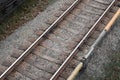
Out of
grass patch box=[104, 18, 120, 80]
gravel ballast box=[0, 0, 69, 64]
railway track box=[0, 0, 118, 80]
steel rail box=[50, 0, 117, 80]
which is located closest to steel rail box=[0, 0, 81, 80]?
railway track box=[0, 0, 118, 80]

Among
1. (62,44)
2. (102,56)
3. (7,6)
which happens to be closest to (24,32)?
(7,6)

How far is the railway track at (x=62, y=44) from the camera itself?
39.4ft

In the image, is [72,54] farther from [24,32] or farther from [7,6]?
[7,6]

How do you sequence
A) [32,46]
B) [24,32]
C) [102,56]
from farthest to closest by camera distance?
1. [24,32]
2. [102,56]
3. [32,46]

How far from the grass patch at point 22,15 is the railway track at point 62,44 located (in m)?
1.21

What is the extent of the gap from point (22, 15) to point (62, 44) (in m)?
3.12

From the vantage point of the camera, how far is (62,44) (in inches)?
533

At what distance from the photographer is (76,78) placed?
11867mm

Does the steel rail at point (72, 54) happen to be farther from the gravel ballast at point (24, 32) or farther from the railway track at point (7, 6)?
the railway track at point (7, 6)

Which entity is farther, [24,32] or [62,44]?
[24,32]

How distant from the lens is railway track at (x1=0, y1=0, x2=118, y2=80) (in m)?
12.0

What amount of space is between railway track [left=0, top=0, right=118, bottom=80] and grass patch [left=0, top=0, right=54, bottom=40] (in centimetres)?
121

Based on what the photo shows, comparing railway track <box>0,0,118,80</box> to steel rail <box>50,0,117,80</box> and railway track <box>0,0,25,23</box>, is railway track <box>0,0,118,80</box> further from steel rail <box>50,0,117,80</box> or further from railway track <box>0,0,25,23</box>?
railway track <box>0,0,25,23</box>

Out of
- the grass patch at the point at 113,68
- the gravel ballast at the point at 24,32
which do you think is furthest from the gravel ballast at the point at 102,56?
the gravel ballast at the point at 24,32
